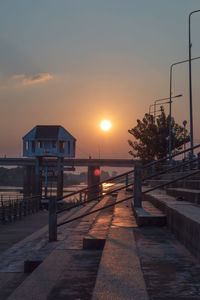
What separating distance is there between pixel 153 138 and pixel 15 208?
1050 inches

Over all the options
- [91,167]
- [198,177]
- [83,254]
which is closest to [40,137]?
[91,167]

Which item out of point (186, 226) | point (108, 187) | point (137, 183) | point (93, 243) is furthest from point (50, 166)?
point (186, 226)

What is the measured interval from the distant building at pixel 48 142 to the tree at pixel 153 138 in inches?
1295

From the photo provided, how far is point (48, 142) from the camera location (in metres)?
93.6

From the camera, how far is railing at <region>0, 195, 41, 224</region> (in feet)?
104

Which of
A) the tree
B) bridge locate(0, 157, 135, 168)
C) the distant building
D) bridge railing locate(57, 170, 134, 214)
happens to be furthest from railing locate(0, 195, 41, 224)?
bridge locate(0, 157, 135, 168)

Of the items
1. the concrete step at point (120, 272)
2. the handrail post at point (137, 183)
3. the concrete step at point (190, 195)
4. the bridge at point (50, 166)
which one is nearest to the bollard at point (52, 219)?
the handrail post at point (137, 183)

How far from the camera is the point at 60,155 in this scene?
306ft

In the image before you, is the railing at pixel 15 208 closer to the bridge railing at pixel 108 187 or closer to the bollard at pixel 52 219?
the bridge railing at pixel 108 187

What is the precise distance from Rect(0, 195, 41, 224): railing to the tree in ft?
53.1

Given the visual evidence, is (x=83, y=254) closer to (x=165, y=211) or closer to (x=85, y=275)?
(x=85, y=275)

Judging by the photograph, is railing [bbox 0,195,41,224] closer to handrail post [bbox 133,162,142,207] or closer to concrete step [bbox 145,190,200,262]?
handrail post [bbox 133,162,142,207]

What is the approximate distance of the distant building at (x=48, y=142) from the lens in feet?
305

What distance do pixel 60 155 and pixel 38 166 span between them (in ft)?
15.4
